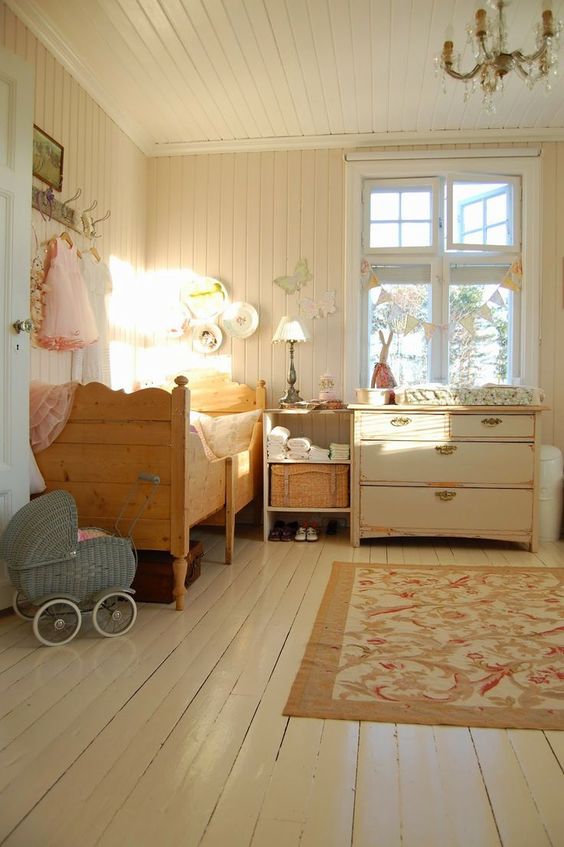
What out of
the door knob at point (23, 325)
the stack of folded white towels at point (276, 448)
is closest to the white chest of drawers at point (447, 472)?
the stack of folded white towels at point (276, 448)

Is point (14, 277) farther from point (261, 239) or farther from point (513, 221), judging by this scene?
point (513, 221)

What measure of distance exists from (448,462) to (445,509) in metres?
0.27

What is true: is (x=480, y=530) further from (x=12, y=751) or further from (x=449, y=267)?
(x=12, y=751)

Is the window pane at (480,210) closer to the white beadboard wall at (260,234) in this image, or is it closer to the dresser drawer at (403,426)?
the white beadboard wall at (260,234)

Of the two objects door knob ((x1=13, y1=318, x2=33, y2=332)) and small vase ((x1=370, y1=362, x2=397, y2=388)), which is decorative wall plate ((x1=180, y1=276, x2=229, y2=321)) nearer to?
small vase ((x1=370, y1=362, x2=397, y2=388))

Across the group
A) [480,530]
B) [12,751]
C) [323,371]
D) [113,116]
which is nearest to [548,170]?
[323,371]

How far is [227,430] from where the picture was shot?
4.10 metres

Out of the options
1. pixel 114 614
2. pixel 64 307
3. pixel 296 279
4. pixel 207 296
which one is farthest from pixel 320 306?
pixel 114 614

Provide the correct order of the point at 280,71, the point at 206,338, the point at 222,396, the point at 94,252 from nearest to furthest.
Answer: the point at 280,71
the point at 94,252
the point at 222,396
the point at 206,338

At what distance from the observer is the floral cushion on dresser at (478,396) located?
161 inches

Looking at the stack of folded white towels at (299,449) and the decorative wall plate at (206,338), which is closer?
the stack of folded white towels at (299,449)

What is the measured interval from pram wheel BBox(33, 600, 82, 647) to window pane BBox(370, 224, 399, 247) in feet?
10.7

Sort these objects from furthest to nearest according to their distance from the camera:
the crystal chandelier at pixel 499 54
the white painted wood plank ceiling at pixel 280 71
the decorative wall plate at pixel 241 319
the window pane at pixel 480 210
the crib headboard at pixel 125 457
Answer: the decorative wall plate at pixel 241 319
the window pane at pixel 480 210
the white painted wood plank ceiling at pixel 280 71
the crib headboard at pixel 125 457
the crystal chandelier at pixel 499 54

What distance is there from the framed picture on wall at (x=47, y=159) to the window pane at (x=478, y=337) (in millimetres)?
2571
